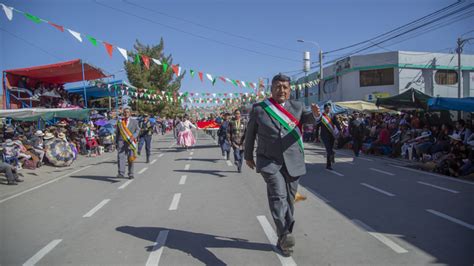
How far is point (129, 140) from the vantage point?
9.66 meters

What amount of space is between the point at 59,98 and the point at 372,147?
874 inches

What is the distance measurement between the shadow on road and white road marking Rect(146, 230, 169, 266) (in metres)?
0.05

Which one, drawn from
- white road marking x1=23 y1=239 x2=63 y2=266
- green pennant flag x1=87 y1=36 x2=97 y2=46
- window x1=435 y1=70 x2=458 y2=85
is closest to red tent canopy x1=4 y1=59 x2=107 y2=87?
green pennant flag x1=87 y1=36 x2=97 y2=46

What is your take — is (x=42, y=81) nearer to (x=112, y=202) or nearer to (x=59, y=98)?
(x=59, y=98)

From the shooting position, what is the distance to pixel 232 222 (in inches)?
217

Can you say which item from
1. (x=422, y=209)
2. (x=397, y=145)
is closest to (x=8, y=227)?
(x=422, y=209)

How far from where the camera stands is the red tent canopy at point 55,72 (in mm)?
20375

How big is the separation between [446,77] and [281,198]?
39.2 metres

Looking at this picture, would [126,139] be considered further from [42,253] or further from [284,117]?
[284,117]

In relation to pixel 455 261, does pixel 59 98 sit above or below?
above

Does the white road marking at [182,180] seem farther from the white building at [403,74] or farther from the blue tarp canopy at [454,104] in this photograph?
the white building at [403,74]

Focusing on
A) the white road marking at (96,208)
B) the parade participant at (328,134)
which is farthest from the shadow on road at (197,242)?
the parade participant at (328,134)

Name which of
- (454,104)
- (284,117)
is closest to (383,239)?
(284,117)

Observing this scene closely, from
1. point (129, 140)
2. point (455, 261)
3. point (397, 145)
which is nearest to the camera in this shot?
point (455, 261)
